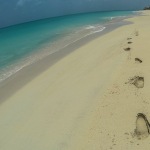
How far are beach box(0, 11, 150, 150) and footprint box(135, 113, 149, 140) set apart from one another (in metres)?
0.10

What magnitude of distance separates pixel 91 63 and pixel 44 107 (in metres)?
4.83

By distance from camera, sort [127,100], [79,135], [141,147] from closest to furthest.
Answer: [141,147] → [79,135] → [127,100]

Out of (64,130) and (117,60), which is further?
(117,60)

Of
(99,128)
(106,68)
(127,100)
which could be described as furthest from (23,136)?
(106,68)

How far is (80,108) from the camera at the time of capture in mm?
8031

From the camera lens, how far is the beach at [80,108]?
643 cm

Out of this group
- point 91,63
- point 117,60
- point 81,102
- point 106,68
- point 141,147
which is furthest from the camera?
point 91,63

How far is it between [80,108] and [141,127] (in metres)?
2.26

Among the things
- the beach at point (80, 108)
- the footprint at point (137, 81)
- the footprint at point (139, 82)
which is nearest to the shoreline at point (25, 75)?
the beach at point (80, 108)

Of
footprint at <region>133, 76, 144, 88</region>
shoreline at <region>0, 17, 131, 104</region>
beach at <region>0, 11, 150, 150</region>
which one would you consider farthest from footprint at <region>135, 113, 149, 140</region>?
shoreline at <region>0, 17, 131, 104</region>

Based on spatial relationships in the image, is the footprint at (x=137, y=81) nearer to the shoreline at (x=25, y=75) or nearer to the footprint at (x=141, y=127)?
the footprint at (x=141, y=127)

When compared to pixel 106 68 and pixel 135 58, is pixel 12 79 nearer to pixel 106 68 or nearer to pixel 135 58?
pixel 106 68

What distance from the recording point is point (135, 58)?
11430 millimetres

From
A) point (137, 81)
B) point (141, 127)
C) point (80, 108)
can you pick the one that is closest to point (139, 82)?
point (137, 81)
